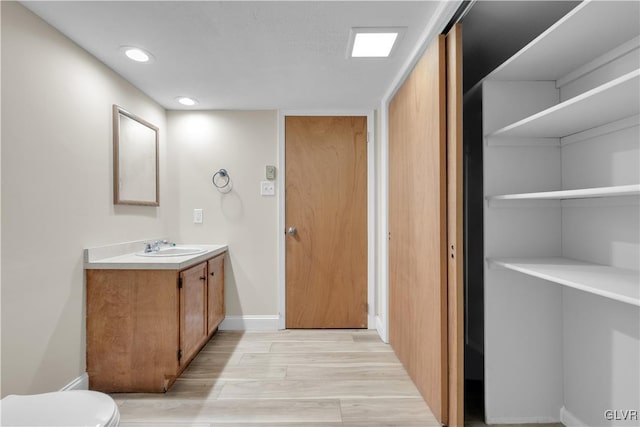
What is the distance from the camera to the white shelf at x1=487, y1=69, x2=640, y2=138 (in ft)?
3.21

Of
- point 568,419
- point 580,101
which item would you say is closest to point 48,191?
point 580,101

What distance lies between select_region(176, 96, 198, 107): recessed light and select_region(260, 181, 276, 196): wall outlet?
930 mm

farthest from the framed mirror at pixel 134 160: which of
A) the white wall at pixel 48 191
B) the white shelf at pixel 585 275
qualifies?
the white shelf at pixel 585 275

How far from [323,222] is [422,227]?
1.33 meters

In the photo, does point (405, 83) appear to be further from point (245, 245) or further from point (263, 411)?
point (263, 411)

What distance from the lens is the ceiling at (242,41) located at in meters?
1.56

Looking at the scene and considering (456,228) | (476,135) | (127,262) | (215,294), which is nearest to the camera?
(456,228)

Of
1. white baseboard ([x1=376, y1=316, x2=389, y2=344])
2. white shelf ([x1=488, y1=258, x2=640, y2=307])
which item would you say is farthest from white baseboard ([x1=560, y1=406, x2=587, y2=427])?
white baseboard ([x1=376, y1=316, x2=389, y2=344])

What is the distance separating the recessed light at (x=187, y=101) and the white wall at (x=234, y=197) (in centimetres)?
17

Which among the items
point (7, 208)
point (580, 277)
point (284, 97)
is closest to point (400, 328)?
point (580, 277)

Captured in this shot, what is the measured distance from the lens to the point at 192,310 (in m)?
2.23

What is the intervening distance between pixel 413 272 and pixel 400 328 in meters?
0.56

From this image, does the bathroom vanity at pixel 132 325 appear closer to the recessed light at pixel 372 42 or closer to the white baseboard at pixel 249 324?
the white baseboard at pixel 249 324

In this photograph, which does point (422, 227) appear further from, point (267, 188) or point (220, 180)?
point (220, 180)
